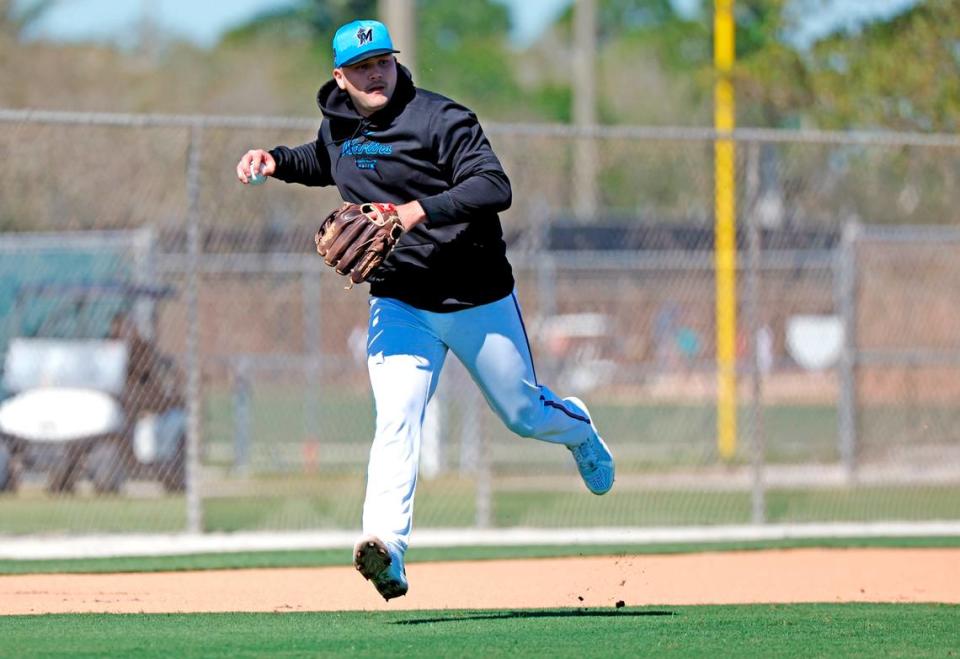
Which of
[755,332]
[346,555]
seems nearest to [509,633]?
[346,555]

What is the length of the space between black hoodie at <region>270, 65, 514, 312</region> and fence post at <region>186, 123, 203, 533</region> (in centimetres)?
490

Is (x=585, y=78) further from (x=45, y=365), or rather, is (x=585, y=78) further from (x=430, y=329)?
(x=430, y=329)

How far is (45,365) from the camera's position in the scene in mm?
14430

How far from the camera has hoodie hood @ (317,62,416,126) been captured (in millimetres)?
7125

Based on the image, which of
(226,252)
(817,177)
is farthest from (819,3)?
(226,252)

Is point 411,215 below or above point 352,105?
below

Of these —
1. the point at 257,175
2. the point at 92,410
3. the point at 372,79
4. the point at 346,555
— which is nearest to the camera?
the point at 372,79

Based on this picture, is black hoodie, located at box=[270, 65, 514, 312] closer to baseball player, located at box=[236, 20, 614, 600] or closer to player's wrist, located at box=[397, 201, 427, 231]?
baseball player, located at box=[236, 20, 614, 600]

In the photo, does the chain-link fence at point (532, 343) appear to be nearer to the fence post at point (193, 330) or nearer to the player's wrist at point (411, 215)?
the fence post at point (193, 330)

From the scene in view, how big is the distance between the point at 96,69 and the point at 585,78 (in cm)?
1083

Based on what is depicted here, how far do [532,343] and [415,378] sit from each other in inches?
270

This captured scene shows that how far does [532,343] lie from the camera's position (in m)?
13.9

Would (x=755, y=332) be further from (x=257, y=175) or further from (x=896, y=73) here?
(x=257, y=175)

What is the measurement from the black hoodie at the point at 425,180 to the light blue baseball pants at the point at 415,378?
8cm
